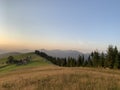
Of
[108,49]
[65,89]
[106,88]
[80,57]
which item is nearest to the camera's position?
[106,88]

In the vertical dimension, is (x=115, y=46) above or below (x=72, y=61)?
above

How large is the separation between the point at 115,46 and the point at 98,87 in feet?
257

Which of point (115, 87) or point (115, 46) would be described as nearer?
point (115, 87)

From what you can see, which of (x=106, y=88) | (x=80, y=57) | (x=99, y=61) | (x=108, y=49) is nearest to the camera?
(x=106, y=88)


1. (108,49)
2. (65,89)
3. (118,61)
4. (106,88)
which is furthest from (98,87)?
(108,49)

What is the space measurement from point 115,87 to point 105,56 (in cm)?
7761

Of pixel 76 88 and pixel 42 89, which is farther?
pixel 42 89

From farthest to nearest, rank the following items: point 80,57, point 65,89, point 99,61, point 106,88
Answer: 1. point 80,57
2. point 99,61
3. point 65,89
4. point 106,88

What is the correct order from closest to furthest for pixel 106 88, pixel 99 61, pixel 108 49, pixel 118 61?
pixel 106 88 → pixel 118 61 → pixel 108 49 → pixel 99 61

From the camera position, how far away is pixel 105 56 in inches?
3354

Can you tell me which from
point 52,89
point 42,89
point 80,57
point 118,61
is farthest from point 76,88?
point 80,57

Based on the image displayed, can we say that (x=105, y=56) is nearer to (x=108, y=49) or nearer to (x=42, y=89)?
(x=108, y=49)

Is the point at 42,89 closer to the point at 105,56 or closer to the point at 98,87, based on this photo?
the point at 98,87

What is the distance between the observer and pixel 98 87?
931 cm
